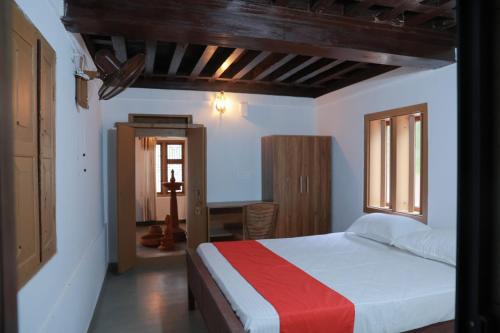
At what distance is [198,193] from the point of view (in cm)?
460

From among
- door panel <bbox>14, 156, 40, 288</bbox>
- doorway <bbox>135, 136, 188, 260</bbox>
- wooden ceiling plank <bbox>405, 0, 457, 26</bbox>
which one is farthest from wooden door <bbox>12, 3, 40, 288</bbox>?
doorway <bbox>135, 136, 188, 260</bbox>

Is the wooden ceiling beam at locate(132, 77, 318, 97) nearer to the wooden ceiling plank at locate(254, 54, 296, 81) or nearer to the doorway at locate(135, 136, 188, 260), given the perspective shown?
the wooden ceiling plank at locate(254, 54, 296, 81)

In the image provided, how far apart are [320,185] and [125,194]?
8.74 ft

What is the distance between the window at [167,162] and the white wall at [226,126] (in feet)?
8.33

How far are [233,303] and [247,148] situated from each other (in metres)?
3.35

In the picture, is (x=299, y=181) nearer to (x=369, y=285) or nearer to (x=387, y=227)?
(x=387, y=227)

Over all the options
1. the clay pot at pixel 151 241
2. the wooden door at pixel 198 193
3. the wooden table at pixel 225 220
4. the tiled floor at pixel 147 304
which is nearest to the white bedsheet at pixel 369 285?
the tiled floor at pixel 147 304

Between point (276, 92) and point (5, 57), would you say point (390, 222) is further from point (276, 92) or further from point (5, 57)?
point (5, 57)

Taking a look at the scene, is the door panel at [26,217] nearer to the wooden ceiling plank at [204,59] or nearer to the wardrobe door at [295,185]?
the wooden ceiling plank at [204,59]

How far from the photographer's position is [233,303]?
201 centimetres

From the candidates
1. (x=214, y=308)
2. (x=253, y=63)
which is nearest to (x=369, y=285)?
(x=214, y=308)

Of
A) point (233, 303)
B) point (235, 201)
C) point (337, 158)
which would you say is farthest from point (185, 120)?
point (233, 303)

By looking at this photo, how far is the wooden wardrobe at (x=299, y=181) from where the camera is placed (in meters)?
4.75

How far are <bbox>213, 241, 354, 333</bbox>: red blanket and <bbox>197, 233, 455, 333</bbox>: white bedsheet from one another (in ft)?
0.18
